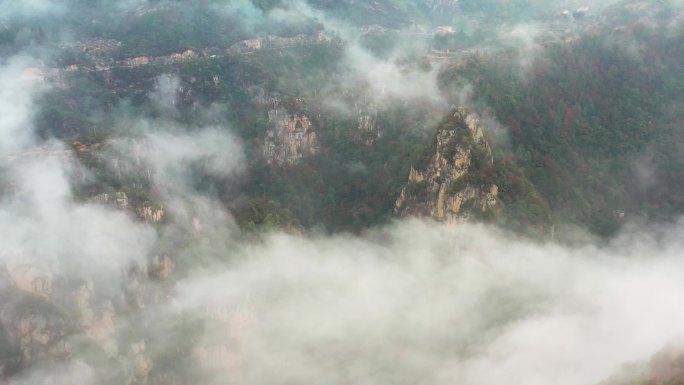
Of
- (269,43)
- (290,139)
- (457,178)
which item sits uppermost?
(457,178)

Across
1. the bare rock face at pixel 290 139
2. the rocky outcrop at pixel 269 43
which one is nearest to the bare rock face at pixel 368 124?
the bare rock face at pixel 290 139

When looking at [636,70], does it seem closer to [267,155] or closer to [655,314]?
[655,314]

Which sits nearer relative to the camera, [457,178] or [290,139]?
[457,178]

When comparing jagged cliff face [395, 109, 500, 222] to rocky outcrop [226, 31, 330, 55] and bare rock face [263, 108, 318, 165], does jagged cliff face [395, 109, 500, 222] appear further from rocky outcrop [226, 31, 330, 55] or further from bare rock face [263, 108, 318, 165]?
rocky outcrop [226, 31, 330, 55]

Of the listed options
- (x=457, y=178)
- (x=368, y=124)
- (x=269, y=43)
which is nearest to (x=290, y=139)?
(x=368, y=124)

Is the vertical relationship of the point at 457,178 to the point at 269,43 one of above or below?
above

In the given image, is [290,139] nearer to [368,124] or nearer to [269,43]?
[368,124]
